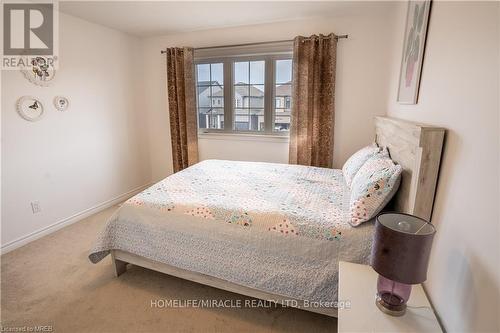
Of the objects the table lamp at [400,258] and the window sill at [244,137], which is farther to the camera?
the window sill at [244,137]

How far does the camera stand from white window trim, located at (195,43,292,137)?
3195 millimetres

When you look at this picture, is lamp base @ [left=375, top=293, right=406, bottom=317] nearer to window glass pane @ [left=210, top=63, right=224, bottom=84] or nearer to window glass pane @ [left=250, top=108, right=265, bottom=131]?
window glass pane @ [left=250, top=108, right=265, bottom=131]

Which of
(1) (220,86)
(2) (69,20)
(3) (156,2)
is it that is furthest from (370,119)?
(2) (69,20)

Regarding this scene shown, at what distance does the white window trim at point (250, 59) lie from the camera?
10.5ft

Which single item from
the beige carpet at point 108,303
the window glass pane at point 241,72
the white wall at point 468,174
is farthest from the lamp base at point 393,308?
the window glass pane at point 241,72

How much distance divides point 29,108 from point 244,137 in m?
2.32

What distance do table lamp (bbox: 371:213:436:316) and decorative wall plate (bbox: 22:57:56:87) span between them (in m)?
3.17

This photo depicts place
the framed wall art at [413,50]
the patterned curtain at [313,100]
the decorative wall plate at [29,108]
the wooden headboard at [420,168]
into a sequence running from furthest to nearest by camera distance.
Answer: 1. the patterned curtain at [313,100]
2. the decorative wall plate at [29,108]
3. the framed wall art at [413,50]
4. the wooden headboard at [420,168]

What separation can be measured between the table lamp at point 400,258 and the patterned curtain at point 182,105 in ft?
9.84

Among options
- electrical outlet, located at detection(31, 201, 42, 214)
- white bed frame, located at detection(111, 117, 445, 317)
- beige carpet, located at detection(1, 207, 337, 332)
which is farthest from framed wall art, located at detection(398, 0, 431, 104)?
electrical outlet, located at detection(31, 201, 42, 214)

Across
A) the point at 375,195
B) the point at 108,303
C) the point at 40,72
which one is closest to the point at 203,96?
the point at 40,72

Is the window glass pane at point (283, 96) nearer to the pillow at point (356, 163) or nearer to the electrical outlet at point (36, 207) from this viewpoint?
the pillow at point (356, 163)

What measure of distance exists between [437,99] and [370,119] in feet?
5.65

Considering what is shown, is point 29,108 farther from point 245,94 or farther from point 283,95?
point 283,95
